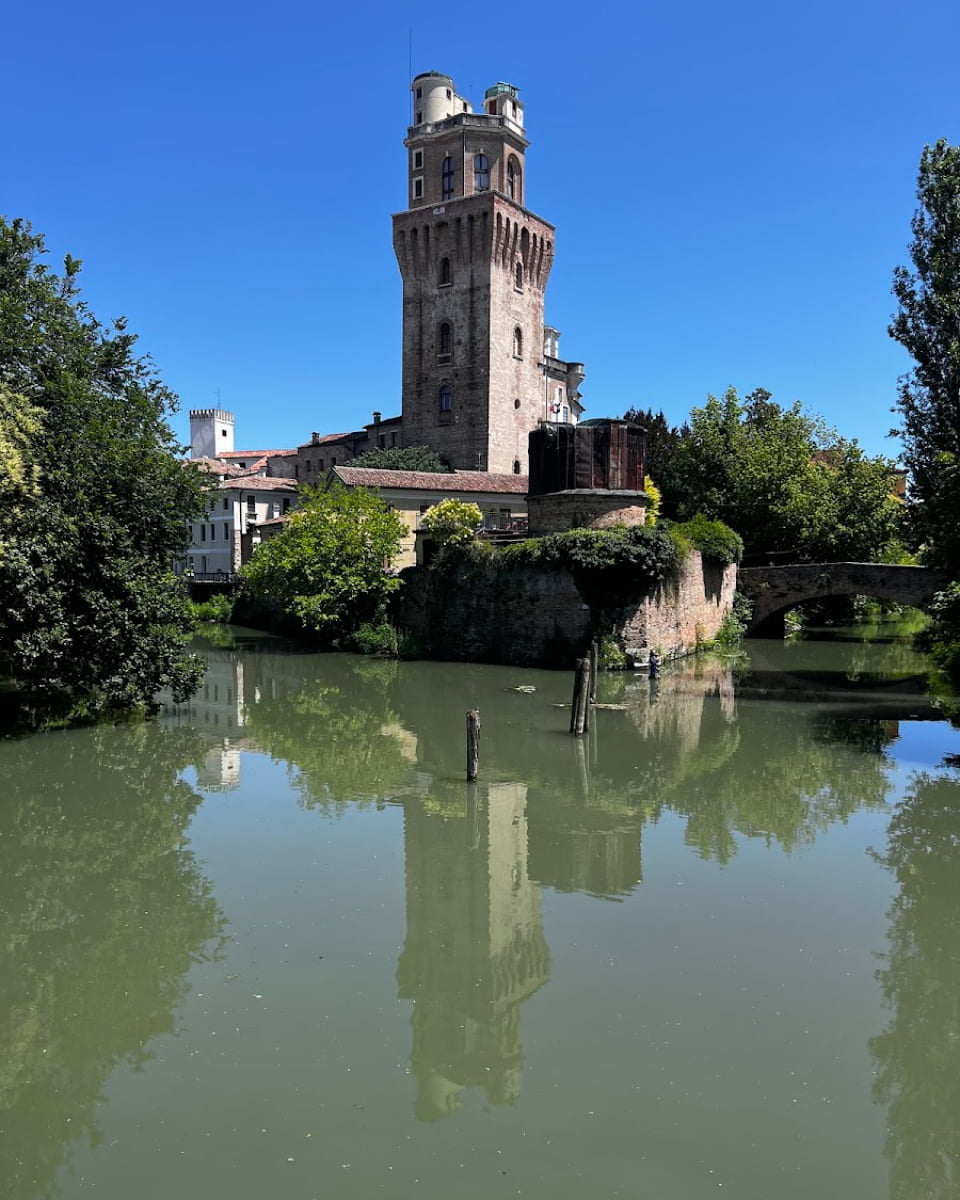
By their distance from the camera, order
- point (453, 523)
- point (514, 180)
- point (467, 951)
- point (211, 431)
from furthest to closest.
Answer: point (211, 431), point (514, 180), point (453, 523), point (467, 951)

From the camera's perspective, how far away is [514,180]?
57688 mm

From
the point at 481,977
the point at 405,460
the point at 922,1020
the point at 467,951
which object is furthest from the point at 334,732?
the point at 405,460

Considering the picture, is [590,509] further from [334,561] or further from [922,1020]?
[922,1020]

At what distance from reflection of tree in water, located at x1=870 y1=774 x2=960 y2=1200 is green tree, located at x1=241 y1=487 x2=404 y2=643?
80.3 ft

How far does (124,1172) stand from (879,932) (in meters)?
7.36

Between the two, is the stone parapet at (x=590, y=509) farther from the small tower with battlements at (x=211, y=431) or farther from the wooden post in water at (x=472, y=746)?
the small tower with battlements at (x=211, y=431)

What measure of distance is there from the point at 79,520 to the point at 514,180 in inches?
1911

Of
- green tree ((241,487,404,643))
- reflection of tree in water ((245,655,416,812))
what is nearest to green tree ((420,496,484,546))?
green tree ((241,487,404,643))

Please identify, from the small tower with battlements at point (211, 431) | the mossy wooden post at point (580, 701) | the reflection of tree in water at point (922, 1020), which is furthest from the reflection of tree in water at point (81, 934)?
the small tower with battlements at point (211, 431)

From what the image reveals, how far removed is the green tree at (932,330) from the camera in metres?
19.1

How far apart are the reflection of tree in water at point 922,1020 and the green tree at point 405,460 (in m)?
42.8

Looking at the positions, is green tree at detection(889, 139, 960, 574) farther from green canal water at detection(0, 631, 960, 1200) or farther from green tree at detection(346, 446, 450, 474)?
green tree at detection(346, 446, 450, 474)

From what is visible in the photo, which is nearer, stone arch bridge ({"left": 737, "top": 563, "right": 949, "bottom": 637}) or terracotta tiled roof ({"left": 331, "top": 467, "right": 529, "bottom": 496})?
stone arch bridge ({"left": 737, "top": 563, "right": 949, "bottom": 637})

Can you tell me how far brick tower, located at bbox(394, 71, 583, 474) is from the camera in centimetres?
5397
